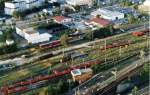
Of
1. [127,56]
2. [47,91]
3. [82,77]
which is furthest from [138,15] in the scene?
[47,91]

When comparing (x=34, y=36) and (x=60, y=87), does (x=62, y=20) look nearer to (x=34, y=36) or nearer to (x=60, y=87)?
(x=34, y=36)

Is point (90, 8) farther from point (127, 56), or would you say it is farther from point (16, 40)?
point (127, 56)

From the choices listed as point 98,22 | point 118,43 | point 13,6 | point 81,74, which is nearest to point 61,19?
point 98,22

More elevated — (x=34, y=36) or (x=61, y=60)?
(x=34, y=36)

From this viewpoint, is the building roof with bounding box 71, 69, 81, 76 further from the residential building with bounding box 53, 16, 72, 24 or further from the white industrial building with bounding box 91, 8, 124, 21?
the white industrial building with bounding box 91, 8, 124, 21

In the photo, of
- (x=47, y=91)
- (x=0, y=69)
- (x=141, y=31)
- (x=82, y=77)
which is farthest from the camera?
(x=141, y=31)
